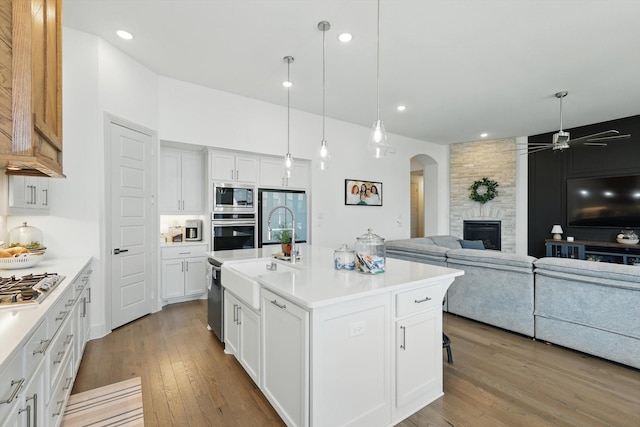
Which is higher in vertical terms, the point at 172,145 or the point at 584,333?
A: the point at 172,145

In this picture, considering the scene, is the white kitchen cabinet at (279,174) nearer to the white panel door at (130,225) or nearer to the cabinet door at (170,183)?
the cabinet door at (170,183)

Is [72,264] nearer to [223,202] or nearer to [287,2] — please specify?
[223,202]

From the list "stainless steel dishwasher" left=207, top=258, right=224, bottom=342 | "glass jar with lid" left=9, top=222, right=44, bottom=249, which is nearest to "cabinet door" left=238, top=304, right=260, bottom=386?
"stainless steel dishwasher" left=207, top=258, right=224, bottom=342

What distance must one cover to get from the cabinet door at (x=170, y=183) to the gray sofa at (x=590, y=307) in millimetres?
4603

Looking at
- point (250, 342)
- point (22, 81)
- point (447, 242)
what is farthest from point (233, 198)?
point (447, 242)

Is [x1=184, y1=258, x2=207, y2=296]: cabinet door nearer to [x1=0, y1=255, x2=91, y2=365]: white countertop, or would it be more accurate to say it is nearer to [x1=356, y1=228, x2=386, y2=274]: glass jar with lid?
[x1=0, y1=255, x2=91, y2=365]: white countertop

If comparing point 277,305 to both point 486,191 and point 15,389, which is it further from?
point 486,191

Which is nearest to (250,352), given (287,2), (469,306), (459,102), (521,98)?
(469,306)

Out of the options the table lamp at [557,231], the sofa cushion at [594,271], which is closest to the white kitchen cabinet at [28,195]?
the sofa cushion at [594,271]

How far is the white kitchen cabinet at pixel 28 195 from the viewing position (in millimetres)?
2264

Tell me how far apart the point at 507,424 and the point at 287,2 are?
3521 millimetres

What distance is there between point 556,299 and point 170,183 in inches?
193

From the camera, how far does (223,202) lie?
441cm

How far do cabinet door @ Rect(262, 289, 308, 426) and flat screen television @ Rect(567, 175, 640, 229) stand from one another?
22.9ft
